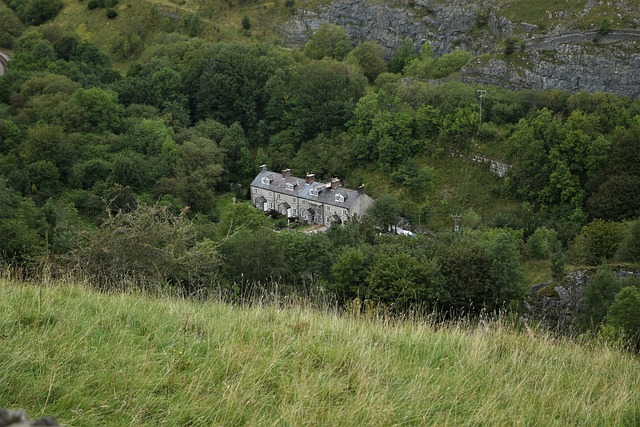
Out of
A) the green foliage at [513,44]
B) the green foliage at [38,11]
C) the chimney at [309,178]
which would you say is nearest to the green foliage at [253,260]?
the chimney at [309,178]

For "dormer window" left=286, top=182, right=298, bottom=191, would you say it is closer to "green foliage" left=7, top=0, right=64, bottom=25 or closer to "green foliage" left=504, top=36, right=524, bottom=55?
"green foliage" left=504, top=36, right=524, bottom=55

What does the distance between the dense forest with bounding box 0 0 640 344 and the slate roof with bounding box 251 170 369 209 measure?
1.57m

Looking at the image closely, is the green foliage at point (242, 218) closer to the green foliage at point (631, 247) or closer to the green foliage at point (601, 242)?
the green foliage at point (601, 242)

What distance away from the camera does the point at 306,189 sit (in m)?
36.4

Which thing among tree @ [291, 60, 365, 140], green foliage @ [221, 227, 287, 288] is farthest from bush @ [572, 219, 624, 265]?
tree @ [291, 60, 365, 140]

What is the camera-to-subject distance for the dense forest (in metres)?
19.9

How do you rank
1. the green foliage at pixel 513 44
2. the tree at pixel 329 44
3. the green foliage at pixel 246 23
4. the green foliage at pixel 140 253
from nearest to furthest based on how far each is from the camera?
1. the green foliage at pixel 140 253
2. the green foliage at pixel 513 44
3. the tree at pixel 329 44
4. the green foliage at pixel 246 23

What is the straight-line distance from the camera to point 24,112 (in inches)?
1431

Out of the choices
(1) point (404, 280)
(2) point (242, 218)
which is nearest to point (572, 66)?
(2) point (242, 218)

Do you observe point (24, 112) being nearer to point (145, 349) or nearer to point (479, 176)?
point (479, 176)

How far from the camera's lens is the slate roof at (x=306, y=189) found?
113 feet

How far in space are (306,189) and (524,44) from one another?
→ 15.0 m

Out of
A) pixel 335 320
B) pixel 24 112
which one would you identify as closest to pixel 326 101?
pixel 24 112

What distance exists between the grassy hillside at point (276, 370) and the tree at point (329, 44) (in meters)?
44.1
